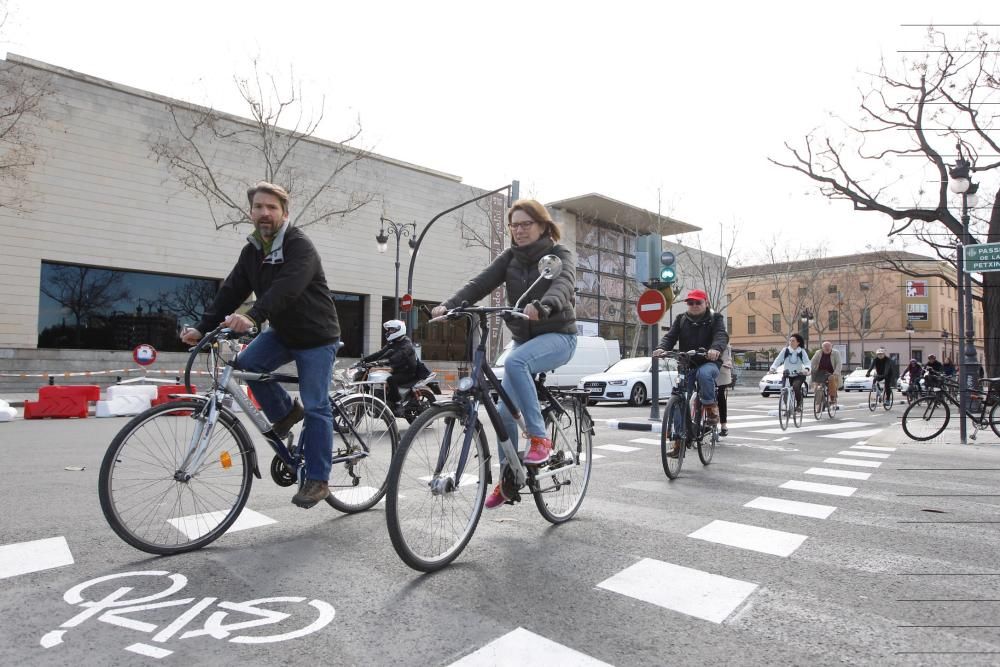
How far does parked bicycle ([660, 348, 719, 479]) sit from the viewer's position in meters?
6.11

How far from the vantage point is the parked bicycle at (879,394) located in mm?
19406

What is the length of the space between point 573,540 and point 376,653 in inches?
69.2

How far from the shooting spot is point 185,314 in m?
29.1

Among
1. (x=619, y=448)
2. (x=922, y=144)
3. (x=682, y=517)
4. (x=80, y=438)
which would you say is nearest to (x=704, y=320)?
(x=619, y=448)

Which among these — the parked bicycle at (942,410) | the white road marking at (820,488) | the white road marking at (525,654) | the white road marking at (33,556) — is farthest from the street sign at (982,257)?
the white road marking at (33,556)

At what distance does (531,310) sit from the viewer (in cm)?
343

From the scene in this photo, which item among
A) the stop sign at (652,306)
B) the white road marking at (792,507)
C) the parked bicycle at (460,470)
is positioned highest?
the stop sign at (652,306)

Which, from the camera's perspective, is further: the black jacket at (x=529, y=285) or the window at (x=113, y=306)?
the window at (x=113, y=306)

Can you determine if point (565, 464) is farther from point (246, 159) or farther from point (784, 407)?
point (246, 159)

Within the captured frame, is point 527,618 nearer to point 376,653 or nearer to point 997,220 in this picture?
point 376,653

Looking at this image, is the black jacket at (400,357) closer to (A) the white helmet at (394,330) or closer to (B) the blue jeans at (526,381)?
(A) the white helmet at (394,330)

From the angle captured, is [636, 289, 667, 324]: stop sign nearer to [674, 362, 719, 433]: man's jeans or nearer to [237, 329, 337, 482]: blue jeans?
[674, 362, 719, 433]: man's jeans

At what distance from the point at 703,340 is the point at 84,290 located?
1057 inches

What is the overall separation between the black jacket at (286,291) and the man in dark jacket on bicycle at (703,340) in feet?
13.5
